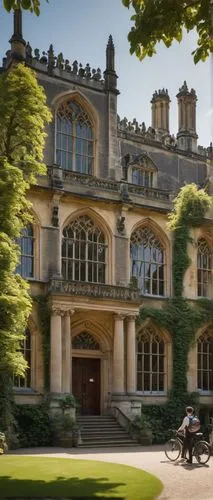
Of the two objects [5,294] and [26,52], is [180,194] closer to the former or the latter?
[26,52]

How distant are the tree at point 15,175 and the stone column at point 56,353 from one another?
1.84m

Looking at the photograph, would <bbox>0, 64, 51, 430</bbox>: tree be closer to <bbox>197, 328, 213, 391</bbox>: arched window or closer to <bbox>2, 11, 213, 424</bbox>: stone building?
<bbox>2, 11, 213, 424</bbox>: stone building

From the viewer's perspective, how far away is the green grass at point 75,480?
42.4ft

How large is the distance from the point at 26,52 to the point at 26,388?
15.7 metres

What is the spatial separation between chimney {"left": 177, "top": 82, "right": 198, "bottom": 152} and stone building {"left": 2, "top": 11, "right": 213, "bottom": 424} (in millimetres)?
3295

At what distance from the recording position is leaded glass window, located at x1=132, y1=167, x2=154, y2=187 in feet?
122

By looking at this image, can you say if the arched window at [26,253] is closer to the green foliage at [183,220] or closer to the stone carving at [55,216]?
the stone carving at [55,216]

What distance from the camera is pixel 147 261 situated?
3431 cm

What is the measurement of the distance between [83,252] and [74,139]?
5911mm

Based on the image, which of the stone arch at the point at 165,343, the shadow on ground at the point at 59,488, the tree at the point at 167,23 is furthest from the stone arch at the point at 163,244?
the tree at the point at 167,23

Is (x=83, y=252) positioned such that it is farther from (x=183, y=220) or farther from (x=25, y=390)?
(x=25, y=390)

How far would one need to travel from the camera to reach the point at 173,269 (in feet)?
114

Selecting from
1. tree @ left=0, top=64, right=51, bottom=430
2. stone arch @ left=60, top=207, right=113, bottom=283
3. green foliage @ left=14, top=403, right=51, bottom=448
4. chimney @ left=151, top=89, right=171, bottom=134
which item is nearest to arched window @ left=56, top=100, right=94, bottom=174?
stone arch @ left=60, top=207, right=113, bottom=283

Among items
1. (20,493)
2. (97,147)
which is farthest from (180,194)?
(20,493)
